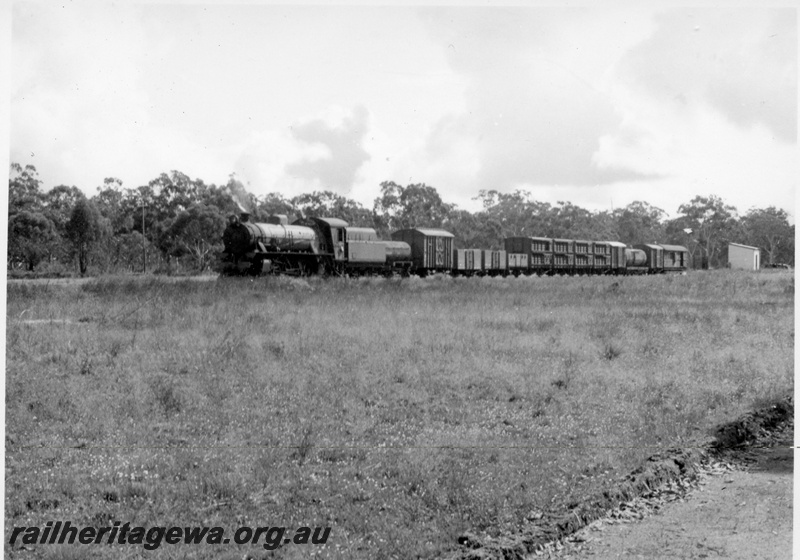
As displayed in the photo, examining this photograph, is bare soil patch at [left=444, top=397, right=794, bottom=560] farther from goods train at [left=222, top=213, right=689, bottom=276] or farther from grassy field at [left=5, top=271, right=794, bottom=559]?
goods train at [left=222, top=213, right=689, bottom=276]

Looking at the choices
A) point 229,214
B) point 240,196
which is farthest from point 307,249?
point 240,196

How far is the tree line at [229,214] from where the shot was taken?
6793 mm

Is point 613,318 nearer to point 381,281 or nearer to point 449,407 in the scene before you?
point 449,407

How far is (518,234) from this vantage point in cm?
888

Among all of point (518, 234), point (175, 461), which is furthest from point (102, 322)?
point (518, 234)

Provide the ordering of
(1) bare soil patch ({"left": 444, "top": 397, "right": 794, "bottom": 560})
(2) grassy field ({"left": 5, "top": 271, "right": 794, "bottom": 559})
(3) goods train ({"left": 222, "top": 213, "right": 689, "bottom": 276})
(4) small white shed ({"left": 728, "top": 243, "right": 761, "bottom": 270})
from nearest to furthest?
(1) bare soil patch ({"left": 444, "top": 397, "right": 794, "bottom": 560})
(2) grassy field ({"left": 5, "top": 271, "right": 794, "bottom": 559})
(4) small white shed ({"left": 728, "top": 243, "right": 761, "bottom": 270})
(3) goods train ({"left": 222, "top": 213, "right": 689, "bottom": 276})

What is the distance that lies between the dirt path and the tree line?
259 centimetres

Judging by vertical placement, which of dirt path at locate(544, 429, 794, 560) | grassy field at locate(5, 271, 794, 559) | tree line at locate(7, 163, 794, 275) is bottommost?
dirt path at locate(544, 429, 794, 560)

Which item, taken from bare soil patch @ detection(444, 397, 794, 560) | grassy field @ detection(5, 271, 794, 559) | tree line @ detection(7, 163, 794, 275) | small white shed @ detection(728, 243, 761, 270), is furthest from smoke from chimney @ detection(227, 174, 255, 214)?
small white shed @ detection(728, 243, 761, 270)

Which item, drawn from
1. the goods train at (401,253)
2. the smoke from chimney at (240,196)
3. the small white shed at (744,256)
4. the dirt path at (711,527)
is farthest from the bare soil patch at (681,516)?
the smoke from chimney at (240,196)

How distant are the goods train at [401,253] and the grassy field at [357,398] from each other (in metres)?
0.58

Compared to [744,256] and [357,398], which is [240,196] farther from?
[744,256]

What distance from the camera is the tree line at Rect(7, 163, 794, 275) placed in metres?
6.79

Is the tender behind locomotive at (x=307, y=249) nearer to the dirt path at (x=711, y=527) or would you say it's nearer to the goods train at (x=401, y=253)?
the goods train at (x=401, y=253)
